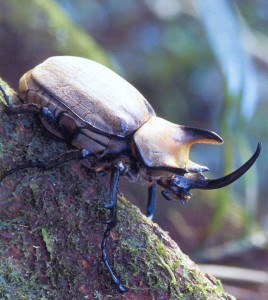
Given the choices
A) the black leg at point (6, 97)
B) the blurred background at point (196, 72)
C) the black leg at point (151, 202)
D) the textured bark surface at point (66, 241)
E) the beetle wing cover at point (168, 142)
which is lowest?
the blurred background at point (196, 72)

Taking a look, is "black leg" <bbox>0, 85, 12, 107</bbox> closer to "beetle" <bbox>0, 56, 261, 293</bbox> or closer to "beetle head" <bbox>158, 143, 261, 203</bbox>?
"beetle" <bbox>0, 56, 261, 293</bbox>

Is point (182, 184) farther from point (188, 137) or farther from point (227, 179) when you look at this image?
point (227, 179)

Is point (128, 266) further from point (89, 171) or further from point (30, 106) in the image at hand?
point (30, 106)

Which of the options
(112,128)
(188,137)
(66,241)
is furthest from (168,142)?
(66,241)

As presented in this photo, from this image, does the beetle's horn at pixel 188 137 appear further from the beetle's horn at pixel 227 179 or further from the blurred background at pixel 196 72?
the blurred background at pixel 196 72

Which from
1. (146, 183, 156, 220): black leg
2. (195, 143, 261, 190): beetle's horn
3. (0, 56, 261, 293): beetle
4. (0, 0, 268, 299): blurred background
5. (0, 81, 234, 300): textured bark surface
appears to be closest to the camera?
(0, 81, 234, 300): textured bark surface

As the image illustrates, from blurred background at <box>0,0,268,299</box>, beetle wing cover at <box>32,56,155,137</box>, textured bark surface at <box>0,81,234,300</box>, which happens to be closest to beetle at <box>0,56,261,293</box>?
beetle wing cover at <box>32,56,155,137</box>

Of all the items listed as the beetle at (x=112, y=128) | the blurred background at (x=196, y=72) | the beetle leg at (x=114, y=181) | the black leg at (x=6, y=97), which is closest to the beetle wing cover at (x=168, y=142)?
the beetle at (x=112, y=128)
